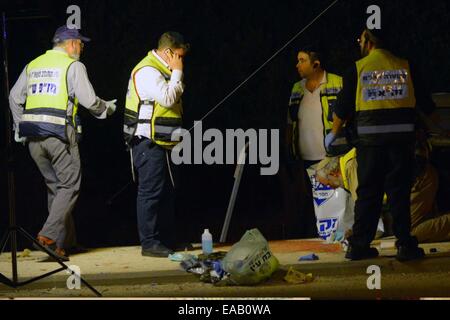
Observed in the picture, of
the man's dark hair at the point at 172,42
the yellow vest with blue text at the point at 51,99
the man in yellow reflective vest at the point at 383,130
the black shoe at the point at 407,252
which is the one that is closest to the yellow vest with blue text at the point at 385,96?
the man in yellow reflective vest at the point at 383,130

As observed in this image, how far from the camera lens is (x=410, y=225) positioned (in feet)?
32.0

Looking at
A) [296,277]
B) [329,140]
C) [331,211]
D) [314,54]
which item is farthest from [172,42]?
[296,277]

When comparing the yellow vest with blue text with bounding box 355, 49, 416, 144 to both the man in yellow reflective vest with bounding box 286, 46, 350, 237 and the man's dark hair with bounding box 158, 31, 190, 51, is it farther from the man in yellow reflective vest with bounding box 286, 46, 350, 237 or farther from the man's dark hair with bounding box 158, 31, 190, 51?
the man's dark hair with bounding box 158, 31, 190, 51

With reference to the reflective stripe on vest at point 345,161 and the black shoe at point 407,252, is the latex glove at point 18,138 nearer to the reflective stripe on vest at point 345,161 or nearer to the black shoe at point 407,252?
the reflective stripe on vest at point 345,161

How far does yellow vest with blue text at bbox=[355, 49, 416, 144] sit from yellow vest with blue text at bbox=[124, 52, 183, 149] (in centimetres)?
159

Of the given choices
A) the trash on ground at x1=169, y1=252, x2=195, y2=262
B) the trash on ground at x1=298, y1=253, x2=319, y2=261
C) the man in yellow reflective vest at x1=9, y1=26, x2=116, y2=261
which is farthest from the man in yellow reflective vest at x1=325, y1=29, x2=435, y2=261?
the man in yellow reflective vest at x1=9, y1=26, x2=116, y2=261

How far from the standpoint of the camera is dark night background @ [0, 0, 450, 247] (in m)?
11.7

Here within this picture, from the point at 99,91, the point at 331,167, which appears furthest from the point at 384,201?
the point at 99,91

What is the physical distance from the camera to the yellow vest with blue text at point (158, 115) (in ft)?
33.7

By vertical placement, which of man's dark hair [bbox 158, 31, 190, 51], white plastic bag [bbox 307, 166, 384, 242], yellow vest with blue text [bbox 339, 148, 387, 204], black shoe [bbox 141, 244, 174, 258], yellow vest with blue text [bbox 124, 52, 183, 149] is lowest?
black shoe [bbox 141, 244, 174, 258]

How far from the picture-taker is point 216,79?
39.1ft

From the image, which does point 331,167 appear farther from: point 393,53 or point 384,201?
point 393,53

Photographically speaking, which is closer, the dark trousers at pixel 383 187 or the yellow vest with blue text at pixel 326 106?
the dark trousers at pixel 383 187

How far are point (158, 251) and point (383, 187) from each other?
1981mm
